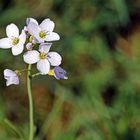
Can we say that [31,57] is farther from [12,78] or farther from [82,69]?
[82,69]

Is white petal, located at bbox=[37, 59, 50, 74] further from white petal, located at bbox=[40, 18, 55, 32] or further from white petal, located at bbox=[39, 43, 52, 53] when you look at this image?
white petal, located at bbox=[40, 18, 55, 32]

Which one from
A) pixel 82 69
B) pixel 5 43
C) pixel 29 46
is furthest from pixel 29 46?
pixel 82 69

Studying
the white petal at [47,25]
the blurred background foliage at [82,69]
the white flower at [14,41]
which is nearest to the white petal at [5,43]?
Result: the white flower at [14,41]

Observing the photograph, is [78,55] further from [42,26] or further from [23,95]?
[42,26]

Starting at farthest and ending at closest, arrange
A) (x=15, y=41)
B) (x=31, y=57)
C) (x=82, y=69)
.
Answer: (x=82, y=69)
(x=15, y=41)
(x=31, y=57)

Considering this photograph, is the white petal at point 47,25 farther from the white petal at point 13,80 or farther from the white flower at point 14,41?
the white petal at point 13,80

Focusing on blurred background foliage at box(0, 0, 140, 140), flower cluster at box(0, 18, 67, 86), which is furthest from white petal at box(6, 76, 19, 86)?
blurred background foliage at box(0, 0, 140, 140)

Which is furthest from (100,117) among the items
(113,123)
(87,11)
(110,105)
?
(87,11)
